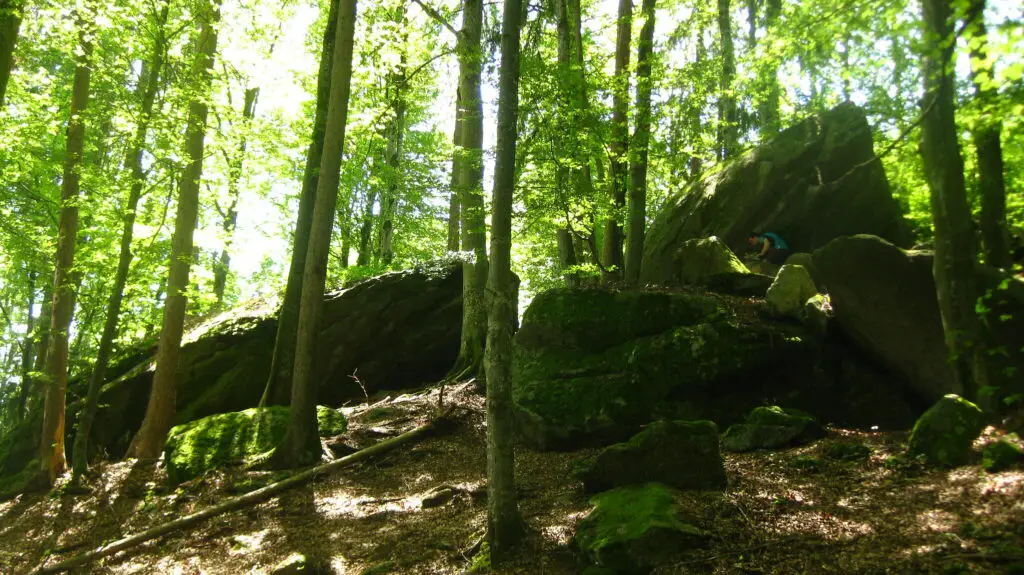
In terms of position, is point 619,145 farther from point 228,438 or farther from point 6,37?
point 6,37

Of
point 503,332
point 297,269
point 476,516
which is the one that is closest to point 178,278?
point 297,269

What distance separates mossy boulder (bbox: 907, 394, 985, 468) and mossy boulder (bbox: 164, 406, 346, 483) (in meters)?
7.54

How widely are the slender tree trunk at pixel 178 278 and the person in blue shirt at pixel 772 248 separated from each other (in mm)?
10498

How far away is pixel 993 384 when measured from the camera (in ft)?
17.0

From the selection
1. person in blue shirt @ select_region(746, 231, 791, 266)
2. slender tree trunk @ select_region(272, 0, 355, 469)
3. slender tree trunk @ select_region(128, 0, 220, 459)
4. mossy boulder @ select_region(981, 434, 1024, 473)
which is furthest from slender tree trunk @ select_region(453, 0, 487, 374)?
mossy boulder @ select_region(981, 434, 1024, 473)

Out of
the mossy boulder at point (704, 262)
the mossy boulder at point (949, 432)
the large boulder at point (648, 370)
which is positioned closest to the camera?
the mossy boulder at point (949, 432)

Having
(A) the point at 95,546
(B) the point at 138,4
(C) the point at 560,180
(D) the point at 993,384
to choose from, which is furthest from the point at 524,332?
(B) the point at 138,4

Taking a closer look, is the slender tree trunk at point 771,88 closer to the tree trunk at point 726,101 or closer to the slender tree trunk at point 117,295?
the tree trunk at point 726,101

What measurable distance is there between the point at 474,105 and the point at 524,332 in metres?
5.23

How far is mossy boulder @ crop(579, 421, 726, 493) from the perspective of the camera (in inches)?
209

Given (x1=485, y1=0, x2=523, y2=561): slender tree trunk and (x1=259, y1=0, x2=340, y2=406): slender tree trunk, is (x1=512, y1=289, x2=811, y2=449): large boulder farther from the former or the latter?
(x1=259, y1=0, x2=340, y2=406): slender tree trunk

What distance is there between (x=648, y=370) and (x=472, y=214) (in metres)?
4.55

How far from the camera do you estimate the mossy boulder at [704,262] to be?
31.9ft

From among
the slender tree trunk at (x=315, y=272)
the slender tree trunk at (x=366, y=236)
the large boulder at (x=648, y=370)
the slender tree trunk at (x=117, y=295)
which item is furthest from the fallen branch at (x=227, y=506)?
the slender tree trunk at (x=366, y=236)
